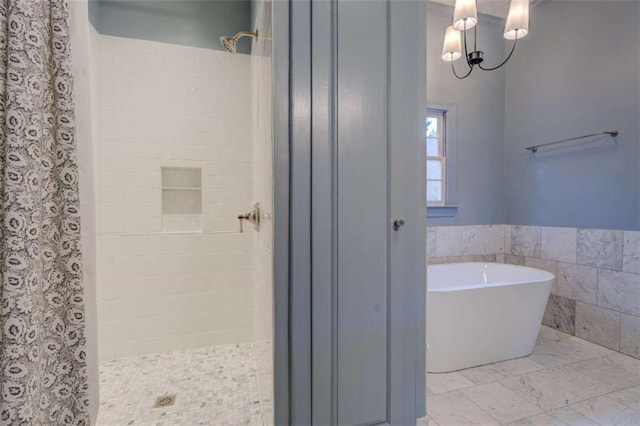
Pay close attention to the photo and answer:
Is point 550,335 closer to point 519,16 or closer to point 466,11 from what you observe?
point 519,16

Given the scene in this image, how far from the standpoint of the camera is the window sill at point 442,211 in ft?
10.0

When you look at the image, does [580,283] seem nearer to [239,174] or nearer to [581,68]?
[581,68]

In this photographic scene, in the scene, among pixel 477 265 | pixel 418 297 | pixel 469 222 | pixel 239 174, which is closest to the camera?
pixel 418 297

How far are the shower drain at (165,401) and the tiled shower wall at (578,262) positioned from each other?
2.39 meters

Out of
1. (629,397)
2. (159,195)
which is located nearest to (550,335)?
(629,397)

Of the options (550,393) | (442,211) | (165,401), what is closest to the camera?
(165,401)

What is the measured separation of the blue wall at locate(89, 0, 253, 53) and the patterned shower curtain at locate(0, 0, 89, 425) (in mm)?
1461

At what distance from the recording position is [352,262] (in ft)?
3.50

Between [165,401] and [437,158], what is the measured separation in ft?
9.73

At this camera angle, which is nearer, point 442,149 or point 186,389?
point 186,389

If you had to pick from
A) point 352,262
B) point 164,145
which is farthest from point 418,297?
point 164,145

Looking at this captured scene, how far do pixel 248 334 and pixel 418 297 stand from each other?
1765mm

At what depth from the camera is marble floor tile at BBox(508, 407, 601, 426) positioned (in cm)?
157

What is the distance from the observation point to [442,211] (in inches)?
122
